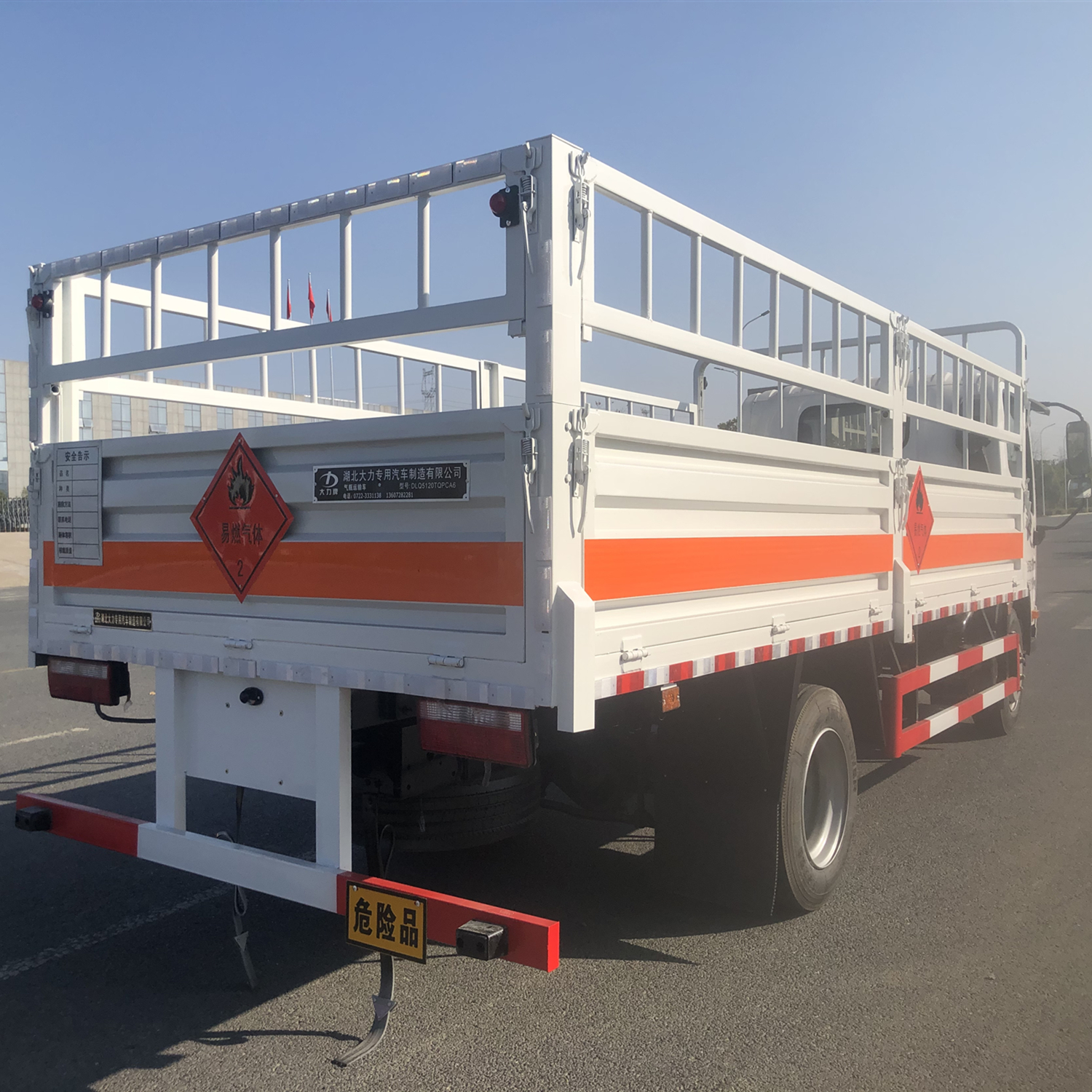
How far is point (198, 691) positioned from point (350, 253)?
5.27 feet

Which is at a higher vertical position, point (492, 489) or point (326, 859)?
point (492, 489)

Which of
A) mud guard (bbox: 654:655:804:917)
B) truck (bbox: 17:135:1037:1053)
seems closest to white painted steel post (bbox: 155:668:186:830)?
truck (bbox: 17:135:1037:1053)

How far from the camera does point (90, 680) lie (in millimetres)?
3930

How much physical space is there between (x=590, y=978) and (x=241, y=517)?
6.87 ft

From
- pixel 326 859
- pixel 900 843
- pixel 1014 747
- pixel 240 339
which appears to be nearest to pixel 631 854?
pixel 900 843

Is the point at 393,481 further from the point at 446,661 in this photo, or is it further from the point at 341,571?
the point at 446,661

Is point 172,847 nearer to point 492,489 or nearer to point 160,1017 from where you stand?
point 160,1017

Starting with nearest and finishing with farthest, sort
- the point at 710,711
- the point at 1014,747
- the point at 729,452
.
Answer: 1. the point at 729,452
2. the point at 710,711
3. the point at 1014,747

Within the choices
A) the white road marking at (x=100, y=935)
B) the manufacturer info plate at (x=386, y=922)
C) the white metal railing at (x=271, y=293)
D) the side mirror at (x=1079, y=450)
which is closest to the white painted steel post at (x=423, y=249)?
the white metal railing at (x=271, y=293)

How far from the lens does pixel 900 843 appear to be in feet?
17.3

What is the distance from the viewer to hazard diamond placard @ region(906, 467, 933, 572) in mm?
5254

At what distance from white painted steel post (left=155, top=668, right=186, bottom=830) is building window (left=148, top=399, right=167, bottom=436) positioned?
1.41 metres

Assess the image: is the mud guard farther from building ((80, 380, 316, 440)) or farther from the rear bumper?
building ((80, 380, 316, 440))

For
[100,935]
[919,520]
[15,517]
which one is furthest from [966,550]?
[15,517]
